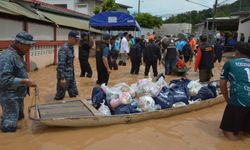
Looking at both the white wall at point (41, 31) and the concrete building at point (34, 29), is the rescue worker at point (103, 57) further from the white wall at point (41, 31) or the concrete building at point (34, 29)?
the white wall at point (41, 31)

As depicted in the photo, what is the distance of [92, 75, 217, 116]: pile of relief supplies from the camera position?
6.06 m

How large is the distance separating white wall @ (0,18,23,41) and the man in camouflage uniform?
6107 mm

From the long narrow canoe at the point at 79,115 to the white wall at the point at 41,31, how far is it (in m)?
7.39

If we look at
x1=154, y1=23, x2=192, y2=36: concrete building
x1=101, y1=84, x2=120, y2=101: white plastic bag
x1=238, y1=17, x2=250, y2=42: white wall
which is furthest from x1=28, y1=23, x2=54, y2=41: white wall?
x1=154, y1=23, x2=192, y2=36: concrete building

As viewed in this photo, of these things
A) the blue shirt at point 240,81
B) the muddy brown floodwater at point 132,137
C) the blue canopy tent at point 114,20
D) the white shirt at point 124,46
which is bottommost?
the muddy brown floodwater at point 132,137

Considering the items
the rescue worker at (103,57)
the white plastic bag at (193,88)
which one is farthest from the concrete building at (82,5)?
the white plastic bag at (193,88)

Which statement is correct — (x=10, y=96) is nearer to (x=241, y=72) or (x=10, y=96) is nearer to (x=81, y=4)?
(x=241, y=72)

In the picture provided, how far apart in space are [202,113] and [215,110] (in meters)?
0.48

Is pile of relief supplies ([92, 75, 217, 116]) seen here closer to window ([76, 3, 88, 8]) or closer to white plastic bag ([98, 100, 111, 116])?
white plastic bag ([98, 100, 111, 116])

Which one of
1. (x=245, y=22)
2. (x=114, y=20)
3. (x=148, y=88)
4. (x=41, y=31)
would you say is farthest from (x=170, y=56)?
(x=245, y=22)

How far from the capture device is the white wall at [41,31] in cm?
1291

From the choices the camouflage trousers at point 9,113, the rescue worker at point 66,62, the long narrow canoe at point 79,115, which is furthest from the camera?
A: the rescue worker at point 66,62

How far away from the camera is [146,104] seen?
6168 millimetres

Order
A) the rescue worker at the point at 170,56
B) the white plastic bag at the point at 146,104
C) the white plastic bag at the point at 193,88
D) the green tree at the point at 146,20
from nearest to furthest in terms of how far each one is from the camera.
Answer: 1. the white plastic bag at the point at 146,104
2. the white plastic bag at the point at 193,88
3. the rescue worker at the point at 170,56
4. the green tree at the point at 146,20
